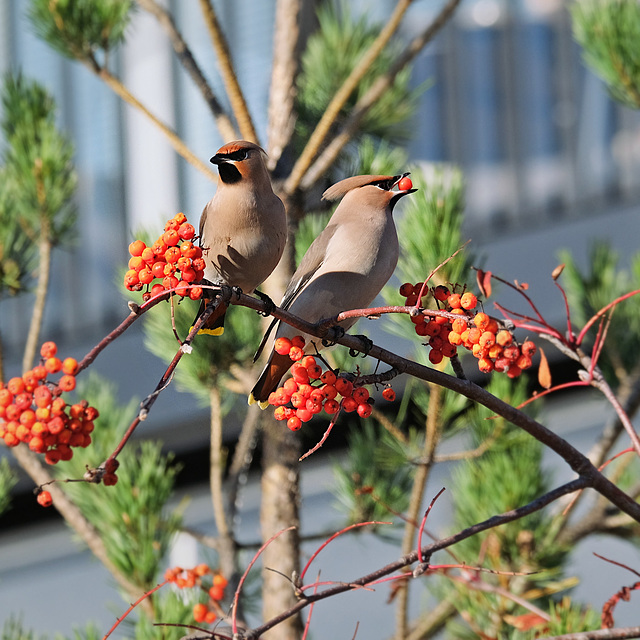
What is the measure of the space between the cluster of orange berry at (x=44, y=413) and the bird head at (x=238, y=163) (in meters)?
0.20

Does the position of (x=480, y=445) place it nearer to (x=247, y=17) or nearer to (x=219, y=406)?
(x=219, y=406)

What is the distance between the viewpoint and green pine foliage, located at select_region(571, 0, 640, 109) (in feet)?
3.17

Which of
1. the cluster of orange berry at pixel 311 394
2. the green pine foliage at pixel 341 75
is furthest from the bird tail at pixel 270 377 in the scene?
the green pine foliage at pixel 341 75

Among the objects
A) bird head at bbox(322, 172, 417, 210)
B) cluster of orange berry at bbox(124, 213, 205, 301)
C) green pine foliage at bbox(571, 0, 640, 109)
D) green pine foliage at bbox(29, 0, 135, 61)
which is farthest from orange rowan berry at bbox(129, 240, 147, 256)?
green pine foliage at bbox(571, 0, 640, 109)

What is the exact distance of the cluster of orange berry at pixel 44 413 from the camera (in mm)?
443

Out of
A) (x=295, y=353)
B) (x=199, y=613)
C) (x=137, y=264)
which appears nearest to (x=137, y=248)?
(x=137, y=264)

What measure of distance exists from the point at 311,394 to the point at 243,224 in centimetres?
14

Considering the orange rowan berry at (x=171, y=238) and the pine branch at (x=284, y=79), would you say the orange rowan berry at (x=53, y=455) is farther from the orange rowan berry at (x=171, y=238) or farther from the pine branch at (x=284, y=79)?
the pine branch at (x=284, y=79)

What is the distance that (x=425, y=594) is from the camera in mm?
1238

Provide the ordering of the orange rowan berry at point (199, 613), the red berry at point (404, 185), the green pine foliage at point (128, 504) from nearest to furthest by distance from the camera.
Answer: the red berry at point (404, 185), the orange rowan berry at point (199, 613), the green pine foliage at point (128, 504)

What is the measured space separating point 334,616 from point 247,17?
1318 millimetres

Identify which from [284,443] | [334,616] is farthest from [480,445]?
[334,616]

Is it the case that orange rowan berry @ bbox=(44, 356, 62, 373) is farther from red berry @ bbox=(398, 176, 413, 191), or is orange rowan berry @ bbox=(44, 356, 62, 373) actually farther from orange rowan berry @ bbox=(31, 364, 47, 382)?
red berry @ bbox=(398, 176, 413, 191)

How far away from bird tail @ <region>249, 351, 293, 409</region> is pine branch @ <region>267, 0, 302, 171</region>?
0.34 meters
